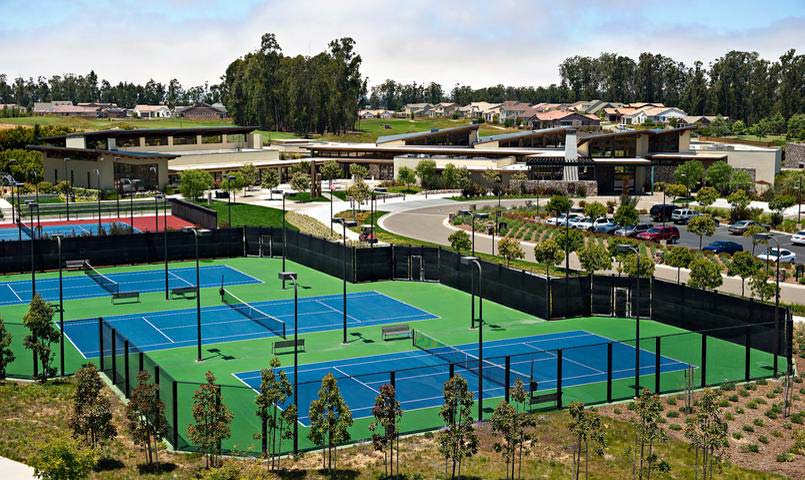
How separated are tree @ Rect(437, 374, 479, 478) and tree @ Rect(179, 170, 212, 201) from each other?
66805mm

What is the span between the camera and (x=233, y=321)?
45.4 m

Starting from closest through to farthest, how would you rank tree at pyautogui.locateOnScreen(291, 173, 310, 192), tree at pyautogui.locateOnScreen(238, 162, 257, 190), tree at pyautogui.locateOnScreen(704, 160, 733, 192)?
tree at pyautogui.locateOnScreen(704, 160, 733, 192) < tree at pyautogui.locateOnScreen(291, 173, 310, 192) < tree at pyautogui.locateOnScreen(238, 162, 257, 190)

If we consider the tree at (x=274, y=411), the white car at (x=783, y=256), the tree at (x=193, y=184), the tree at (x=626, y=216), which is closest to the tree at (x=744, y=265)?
the white car at (x=783, y=256)

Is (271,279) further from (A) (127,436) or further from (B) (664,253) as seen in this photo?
(A) (127,436)

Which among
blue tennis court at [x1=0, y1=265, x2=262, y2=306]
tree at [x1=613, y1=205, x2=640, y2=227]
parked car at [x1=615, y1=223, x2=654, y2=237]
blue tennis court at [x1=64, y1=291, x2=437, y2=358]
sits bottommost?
blue tennis court at [x1=64, y1=291, x2=437, y2=358]

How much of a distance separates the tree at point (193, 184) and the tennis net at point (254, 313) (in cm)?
3997

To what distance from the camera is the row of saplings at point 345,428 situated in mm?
25344

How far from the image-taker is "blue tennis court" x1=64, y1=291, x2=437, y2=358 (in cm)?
4178

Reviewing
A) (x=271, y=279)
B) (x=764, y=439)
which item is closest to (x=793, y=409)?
(x=764, y=439)

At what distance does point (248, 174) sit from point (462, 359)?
2694 inches

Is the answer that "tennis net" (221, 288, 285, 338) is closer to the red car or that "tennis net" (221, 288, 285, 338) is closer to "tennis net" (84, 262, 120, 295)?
"tennis net" (84, 262, 120, 295)

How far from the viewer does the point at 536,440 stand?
26.4 meters

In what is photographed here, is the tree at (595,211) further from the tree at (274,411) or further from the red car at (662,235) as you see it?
the tree at (274,411)

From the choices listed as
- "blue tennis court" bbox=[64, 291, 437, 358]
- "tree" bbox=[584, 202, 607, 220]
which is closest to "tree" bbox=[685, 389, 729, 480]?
"blue tennis court" bbox=[64, 291, 437, 358]
